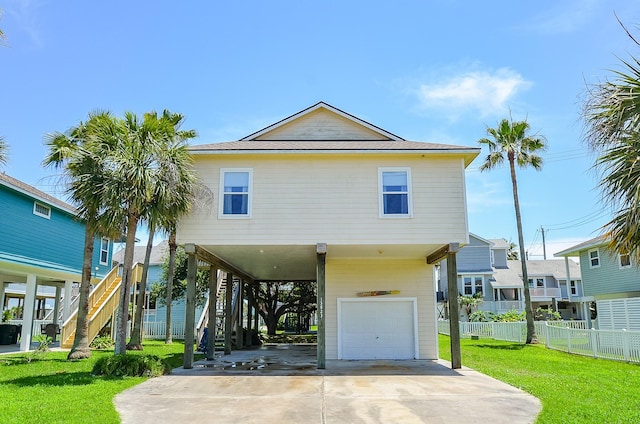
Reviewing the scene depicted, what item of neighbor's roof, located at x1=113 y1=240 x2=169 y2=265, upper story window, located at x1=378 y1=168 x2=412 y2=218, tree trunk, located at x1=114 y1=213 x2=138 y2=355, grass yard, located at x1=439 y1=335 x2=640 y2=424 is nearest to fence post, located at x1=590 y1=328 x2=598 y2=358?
grass yard, located at x1=439 y1=335 x2=640 y2=424

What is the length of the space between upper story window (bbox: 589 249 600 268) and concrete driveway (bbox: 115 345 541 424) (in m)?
16.5

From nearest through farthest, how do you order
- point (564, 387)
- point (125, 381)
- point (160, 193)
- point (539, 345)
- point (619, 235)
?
point (619, 235) < point (564, 387) < point (125, 381) < point (160, 193) < point (539, 345)

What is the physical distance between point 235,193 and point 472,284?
96.9ft

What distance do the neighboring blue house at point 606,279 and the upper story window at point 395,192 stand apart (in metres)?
10.9

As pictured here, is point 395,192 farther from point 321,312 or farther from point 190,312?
point 190,312

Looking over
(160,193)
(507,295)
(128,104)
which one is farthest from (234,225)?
(507,295)

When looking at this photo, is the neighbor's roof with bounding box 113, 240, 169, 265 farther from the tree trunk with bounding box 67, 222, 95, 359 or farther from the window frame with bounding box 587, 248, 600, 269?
the window frame with bounding box 587, 248, 600, 269

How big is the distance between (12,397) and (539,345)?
1969cm

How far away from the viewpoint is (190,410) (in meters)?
8.24

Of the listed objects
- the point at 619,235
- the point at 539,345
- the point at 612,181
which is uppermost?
the point at 612,181

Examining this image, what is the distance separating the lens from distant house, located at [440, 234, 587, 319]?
38.2 meters

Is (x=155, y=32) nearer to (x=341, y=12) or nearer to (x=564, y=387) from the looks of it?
(x=341, y=12)

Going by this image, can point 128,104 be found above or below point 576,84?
above

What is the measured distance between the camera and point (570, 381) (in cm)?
1093
